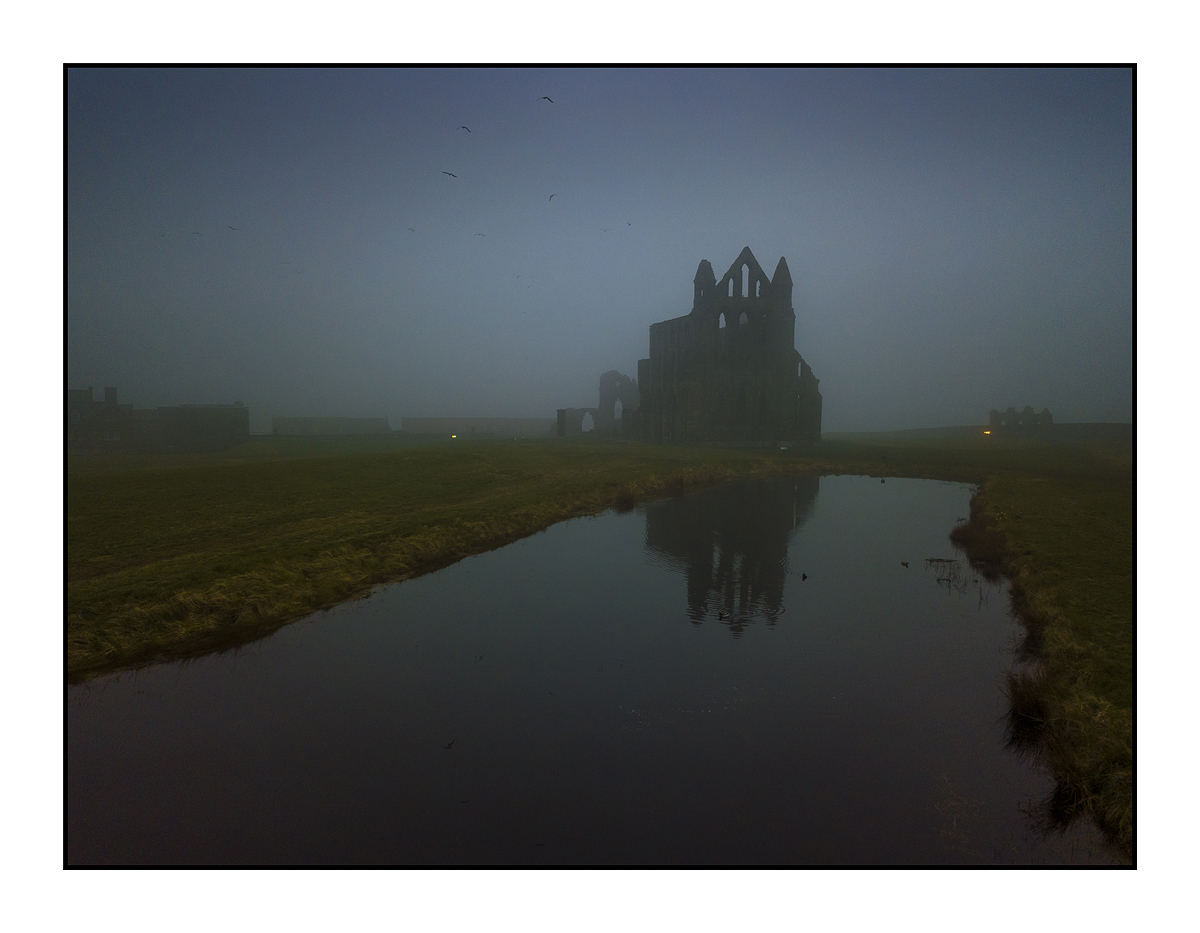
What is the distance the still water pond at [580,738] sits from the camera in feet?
16.3

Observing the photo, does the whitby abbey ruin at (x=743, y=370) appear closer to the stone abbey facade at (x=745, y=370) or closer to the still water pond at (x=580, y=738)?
the stone abbey facade at (x=745, y=370)

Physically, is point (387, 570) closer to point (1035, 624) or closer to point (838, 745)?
point (838, 745)

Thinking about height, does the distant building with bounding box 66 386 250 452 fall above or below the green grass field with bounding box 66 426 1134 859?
above

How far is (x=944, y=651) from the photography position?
8.85 metres

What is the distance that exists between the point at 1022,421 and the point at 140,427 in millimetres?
77360

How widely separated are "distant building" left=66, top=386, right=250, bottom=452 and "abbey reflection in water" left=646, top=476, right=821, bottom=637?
29936 millimetres

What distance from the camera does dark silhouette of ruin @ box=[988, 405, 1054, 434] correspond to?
186ft

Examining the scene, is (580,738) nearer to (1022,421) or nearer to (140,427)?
(140,427)

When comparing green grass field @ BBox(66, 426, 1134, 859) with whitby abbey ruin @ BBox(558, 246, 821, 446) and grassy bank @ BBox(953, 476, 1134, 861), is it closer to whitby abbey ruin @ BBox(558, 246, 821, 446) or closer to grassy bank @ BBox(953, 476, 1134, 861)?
grassy bank @ BBox(953, 476, 1134, 861)

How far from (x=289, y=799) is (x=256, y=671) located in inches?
136

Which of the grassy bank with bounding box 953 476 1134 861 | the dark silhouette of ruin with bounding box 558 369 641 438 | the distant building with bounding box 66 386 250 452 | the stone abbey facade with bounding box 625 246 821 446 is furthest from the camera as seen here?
the dark silhouette of ruin with bounding box 558 369 641 438

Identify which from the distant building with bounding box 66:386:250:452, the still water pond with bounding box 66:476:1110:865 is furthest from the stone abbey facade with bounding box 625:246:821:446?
the still water pond with bounding box 66:476:1110:865

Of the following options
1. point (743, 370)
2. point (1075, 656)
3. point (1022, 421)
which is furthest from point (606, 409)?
point (1075, 656)

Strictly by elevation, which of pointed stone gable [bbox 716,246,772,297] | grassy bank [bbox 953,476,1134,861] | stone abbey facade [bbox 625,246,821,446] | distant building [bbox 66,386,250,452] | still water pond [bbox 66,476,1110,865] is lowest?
still water pond [bbox 66,476,1110,865]
